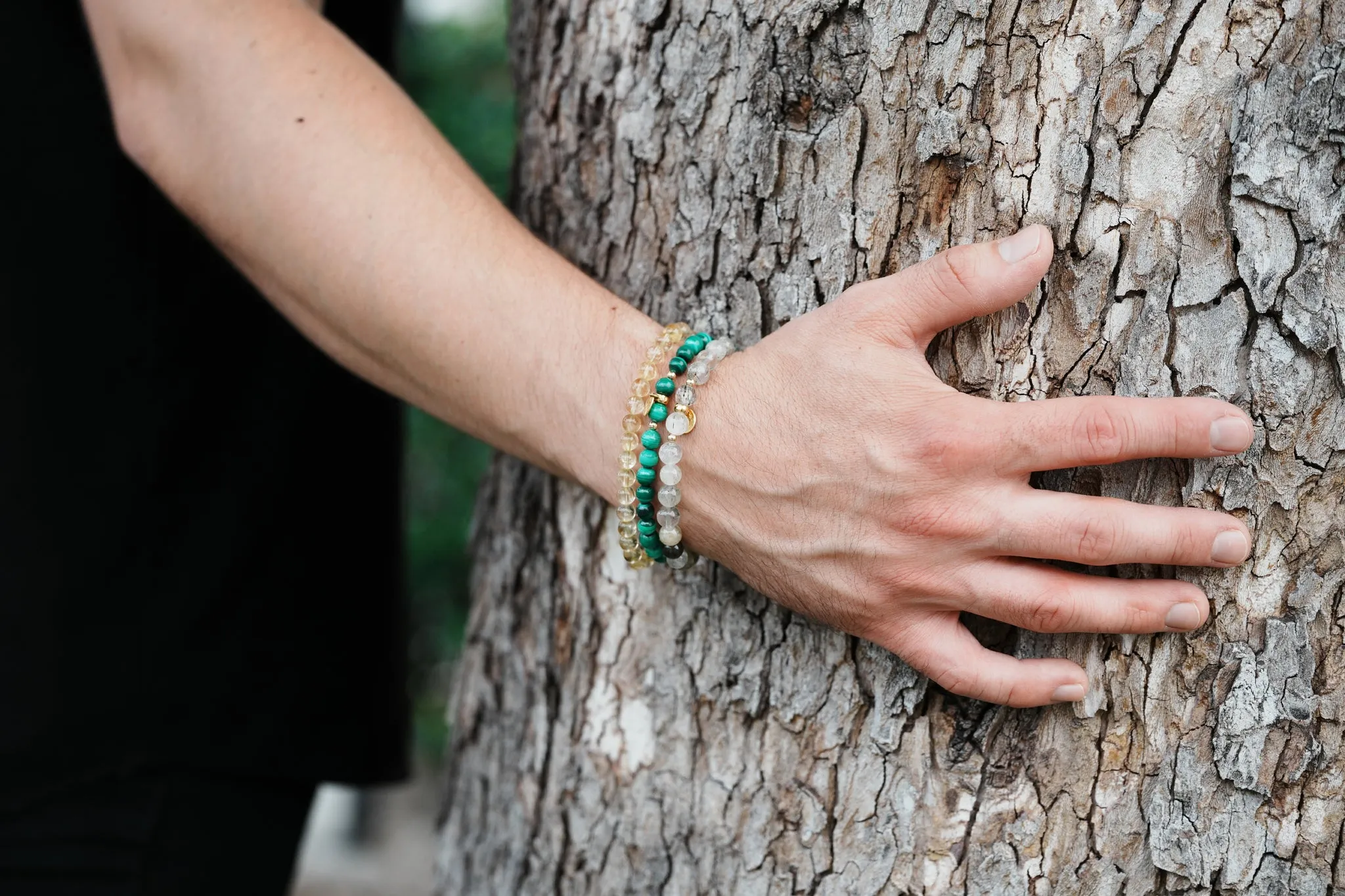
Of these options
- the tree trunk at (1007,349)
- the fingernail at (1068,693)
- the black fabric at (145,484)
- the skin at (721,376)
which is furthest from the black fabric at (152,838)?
the fingernail at (1068,693)

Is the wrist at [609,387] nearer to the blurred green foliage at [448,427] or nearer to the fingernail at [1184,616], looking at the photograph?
the fingernail at [1184,616]

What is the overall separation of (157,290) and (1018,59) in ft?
4.40

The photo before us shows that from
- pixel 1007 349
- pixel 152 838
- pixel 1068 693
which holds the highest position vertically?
pixel 1007 349

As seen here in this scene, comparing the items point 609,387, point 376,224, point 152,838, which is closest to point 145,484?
point 152,838

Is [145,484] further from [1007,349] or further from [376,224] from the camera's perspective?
[1007,349]

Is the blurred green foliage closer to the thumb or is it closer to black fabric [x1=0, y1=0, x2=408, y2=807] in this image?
black fabric [x1=0, y1=0, x2=408, y2=807]

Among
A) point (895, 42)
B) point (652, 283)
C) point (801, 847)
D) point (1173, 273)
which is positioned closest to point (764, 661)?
point (801, 847)

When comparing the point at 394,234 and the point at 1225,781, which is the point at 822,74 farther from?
the point at 1225,781

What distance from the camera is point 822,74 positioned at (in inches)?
48.3

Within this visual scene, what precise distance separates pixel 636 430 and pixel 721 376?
0.40 ft

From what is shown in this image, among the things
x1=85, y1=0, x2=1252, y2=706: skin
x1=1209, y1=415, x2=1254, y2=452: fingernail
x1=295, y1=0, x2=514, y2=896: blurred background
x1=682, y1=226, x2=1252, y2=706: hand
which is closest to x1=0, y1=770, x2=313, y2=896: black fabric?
x1=85, y1=0, x2=1252, y2=706: skin

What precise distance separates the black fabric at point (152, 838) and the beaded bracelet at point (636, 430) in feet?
3.35

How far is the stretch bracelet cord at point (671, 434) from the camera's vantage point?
44.9 inches

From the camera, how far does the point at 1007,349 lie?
1.16 metres
